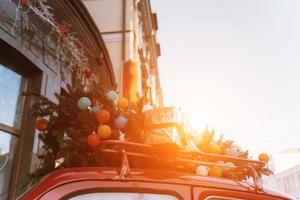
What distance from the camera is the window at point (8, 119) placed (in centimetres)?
444

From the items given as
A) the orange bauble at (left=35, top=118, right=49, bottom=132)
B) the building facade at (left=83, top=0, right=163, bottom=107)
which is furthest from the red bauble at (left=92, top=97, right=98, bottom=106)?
the building facade at (left=83, top=0, right=163, bottom=107)

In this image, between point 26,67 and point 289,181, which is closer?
point 26,67

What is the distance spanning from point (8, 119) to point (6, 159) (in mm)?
588

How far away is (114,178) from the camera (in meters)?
1.90

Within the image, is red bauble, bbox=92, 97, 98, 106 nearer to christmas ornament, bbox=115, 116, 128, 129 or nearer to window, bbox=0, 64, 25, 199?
christmas ornament, bbox=115, 116, 128, 129

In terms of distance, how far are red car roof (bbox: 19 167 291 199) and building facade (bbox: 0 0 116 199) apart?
2.15 meters

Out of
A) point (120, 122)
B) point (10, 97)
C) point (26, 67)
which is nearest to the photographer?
point (120, 122)

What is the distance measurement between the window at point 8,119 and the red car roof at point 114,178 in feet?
9.49

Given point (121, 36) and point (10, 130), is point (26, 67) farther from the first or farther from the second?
point (121, 36)

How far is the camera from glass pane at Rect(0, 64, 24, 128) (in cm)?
464

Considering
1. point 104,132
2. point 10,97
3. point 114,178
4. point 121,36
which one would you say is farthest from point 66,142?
point 121,36

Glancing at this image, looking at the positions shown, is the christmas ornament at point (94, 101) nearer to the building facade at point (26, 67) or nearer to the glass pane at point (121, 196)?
the building facade at point (26, 67)

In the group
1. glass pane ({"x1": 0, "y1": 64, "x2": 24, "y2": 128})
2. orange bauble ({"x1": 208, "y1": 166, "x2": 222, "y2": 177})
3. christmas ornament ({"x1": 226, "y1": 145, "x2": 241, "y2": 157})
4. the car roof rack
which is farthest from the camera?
glass pane ({"x1": 0, "y1": 64, "x2": 24, "y2": 128})

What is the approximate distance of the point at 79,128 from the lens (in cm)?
298
